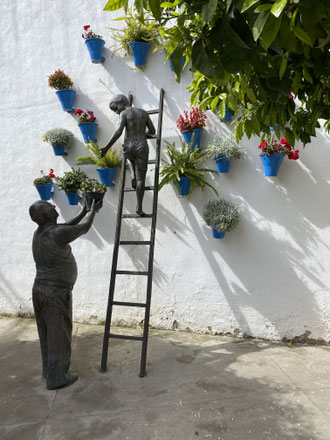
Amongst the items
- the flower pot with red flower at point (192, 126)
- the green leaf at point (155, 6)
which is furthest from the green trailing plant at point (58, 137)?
the green leaf at point (155, 6)

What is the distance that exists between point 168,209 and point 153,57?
1971 mm

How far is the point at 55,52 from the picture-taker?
16.3 feet

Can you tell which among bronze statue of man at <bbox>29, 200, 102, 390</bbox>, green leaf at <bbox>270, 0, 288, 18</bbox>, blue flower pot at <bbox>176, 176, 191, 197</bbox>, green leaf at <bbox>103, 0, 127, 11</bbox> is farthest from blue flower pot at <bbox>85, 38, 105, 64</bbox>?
green leaf at <bbox>270, 0, 288, 18</bbox>

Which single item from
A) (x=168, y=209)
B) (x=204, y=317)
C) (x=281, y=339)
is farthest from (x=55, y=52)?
(x=281, y=339)

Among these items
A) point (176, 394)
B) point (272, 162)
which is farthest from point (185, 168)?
point (176, 394)

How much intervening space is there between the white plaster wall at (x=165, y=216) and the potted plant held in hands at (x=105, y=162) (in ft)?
0.80

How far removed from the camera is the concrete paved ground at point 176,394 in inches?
99.4

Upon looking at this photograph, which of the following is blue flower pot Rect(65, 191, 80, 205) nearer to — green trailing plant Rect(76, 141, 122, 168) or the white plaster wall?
the white plaster wall

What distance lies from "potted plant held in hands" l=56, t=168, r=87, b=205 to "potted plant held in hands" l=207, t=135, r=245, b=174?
1.66m

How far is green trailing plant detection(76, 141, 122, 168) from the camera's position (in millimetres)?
4445

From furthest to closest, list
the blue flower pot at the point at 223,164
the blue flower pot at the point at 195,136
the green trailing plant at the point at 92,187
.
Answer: the blue flower pot at the point at 195,136 → the blue flower pot at the point at 223,164 → the green trailing plant at the point at 92,187

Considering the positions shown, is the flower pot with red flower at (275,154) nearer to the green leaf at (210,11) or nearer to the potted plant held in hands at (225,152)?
the potted plant held in hands at (225,152)

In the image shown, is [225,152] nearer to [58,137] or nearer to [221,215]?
[221,215]

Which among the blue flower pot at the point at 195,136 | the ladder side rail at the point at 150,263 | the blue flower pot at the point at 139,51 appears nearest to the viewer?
the ladder side rail at the point at 150,263
